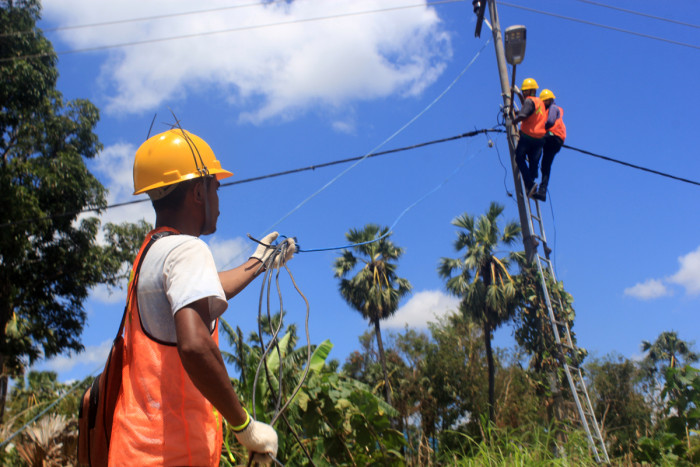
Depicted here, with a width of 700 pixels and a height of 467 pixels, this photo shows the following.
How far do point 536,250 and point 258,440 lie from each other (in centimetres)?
573

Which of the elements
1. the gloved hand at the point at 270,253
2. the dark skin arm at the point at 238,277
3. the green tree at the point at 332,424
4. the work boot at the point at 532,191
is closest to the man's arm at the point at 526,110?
the work boot at the point at 532,191

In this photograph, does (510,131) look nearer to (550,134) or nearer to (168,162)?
(550,134)

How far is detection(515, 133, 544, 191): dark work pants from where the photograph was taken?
740 cm

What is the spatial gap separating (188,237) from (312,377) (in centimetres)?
426

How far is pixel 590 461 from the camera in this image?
4715mm

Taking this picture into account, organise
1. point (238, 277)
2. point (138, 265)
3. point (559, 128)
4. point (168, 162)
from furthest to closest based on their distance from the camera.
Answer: point (559, 128), point (238, 277), point (168, 162), point (138, 265)

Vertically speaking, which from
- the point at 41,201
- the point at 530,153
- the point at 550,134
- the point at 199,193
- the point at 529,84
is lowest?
the point at 199,193

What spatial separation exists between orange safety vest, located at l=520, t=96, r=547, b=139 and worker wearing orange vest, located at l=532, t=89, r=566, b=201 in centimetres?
12

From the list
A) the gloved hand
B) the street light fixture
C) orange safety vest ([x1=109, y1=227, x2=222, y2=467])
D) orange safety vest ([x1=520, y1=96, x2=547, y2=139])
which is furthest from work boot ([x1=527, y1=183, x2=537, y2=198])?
orange safety vest ([x1=109, y1=227, x2=222, y2=467])

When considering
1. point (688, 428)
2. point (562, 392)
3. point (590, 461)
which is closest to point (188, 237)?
point (590, 461)

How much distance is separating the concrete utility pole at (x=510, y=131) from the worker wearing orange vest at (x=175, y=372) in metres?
5.67

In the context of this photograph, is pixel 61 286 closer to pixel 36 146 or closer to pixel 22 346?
pixel 22 346

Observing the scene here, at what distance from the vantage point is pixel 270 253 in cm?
258

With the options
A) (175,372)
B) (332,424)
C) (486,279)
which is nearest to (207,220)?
(175,372)
